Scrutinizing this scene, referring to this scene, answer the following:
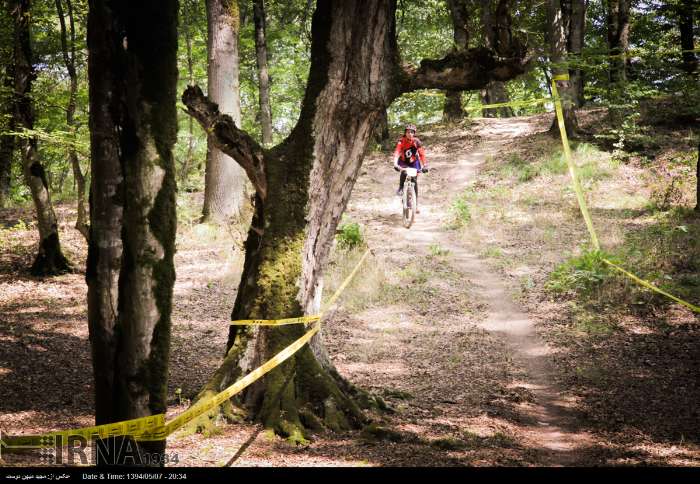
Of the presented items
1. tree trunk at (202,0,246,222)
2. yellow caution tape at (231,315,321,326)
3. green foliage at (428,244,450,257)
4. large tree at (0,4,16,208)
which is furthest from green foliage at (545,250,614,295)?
large tree at (0,4,16,208)

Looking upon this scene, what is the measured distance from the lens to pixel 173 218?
3053 mm

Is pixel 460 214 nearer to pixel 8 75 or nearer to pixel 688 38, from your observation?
pixel 8 75

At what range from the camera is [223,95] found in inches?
492

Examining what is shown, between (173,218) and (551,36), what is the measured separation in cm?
1716

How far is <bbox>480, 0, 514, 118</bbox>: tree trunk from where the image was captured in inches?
225

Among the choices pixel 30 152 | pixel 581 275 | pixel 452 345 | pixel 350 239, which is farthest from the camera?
pixel 350 239

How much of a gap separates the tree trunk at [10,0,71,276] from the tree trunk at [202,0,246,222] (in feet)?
11.0

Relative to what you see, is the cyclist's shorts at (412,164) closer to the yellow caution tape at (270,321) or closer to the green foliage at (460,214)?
the green foliage at (460,214)

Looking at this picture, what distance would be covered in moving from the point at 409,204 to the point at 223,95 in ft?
16.4

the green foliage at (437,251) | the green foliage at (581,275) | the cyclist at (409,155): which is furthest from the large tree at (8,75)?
the green foliage at (581,275)

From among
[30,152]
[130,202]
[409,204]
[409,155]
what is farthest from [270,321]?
[409,204]

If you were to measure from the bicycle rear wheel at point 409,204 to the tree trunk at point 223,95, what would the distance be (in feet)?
12.6

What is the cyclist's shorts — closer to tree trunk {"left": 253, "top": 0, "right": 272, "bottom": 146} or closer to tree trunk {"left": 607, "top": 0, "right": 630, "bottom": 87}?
tree trunk {"left": 253, "top": 0, "right": 272, "bottom": 146}

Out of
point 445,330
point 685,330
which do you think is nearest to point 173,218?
point 445,330
